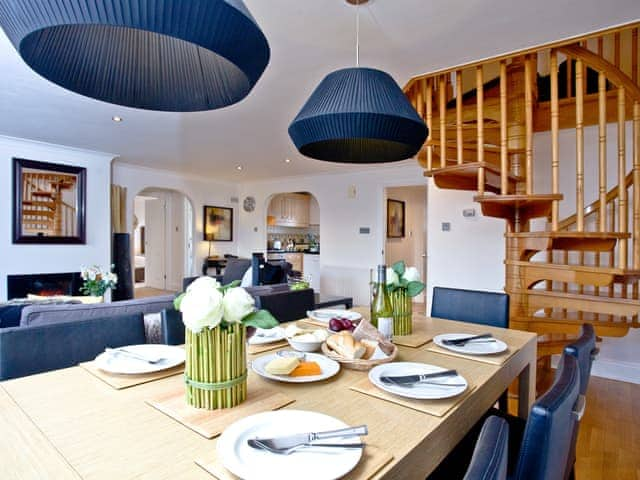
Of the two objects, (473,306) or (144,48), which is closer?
(144,48)

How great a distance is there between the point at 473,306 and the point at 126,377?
1841 mm

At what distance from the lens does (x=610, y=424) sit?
2.47m

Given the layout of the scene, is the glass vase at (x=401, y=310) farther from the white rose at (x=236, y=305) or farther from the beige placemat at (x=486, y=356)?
the white rose at (x=236, y=305)

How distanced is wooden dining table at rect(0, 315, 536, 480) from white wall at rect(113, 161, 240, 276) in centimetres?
570

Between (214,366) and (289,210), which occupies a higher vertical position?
(289,210)

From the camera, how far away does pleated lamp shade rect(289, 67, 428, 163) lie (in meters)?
1.34

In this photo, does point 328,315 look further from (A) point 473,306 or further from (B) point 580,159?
(B) point 580,159

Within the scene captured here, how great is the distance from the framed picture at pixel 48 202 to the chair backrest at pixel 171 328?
4.49 m

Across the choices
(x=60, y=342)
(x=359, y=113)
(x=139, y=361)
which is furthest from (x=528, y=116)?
(x=60, y=342)

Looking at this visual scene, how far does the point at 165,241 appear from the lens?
8.46 meters

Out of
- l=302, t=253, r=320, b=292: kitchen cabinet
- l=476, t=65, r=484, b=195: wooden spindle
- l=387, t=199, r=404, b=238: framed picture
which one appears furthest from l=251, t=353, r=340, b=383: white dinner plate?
l=302, t=253, r=320, b=292: kitchen cabinet

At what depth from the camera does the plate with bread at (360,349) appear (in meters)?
1.25

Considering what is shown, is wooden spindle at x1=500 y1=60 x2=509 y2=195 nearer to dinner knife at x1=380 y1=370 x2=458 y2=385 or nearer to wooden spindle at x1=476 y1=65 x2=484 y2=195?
wooden spindle at x1=476 y1=65 x2=484 y2=195

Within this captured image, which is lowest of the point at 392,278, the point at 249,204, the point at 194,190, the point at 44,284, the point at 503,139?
the point at 44,284
